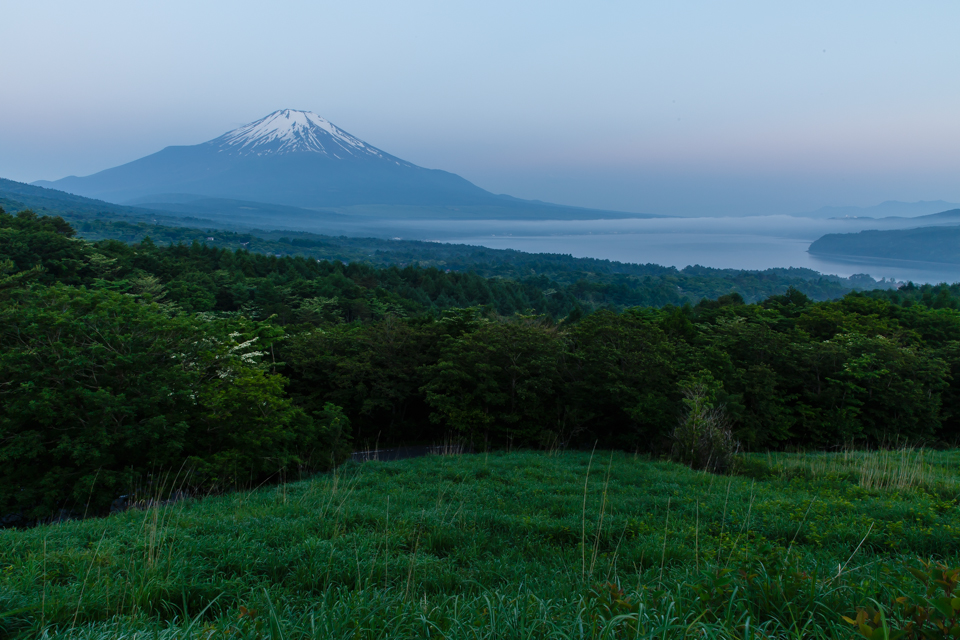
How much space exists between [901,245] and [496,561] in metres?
210

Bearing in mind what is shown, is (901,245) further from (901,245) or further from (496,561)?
(496,561)

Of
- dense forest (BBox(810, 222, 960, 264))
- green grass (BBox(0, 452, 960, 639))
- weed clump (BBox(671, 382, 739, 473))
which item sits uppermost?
dense forest (BBox(810, 222, 960, 264))

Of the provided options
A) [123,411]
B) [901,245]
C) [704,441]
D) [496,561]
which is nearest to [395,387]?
[123,411]

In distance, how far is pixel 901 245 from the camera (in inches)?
6211

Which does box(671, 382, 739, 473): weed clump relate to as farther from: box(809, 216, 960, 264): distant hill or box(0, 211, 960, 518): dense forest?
box(809, 216, 960, 264): distant hill

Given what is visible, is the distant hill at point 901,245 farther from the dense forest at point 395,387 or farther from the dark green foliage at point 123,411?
the dark green foliage at point 123,411

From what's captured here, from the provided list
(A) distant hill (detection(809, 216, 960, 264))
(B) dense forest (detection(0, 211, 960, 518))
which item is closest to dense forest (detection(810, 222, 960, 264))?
(A) distant hill (detection(809, 216, 960, 264))

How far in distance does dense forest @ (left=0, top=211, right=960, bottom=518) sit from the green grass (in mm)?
3283

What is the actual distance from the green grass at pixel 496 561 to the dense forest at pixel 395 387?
328cm

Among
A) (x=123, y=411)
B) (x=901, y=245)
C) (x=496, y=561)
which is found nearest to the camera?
(x=496, y=561)

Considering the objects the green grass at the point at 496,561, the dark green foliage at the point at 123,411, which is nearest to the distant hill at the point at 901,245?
the green grass at the point at 496,561

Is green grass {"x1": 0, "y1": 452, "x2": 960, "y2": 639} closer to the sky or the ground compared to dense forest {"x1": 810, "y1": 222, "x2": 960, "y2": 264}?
closer to the ground

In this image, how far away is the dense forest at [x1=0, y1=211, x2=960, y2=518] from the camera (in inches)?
330

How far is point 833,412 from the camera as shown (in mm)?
14000
